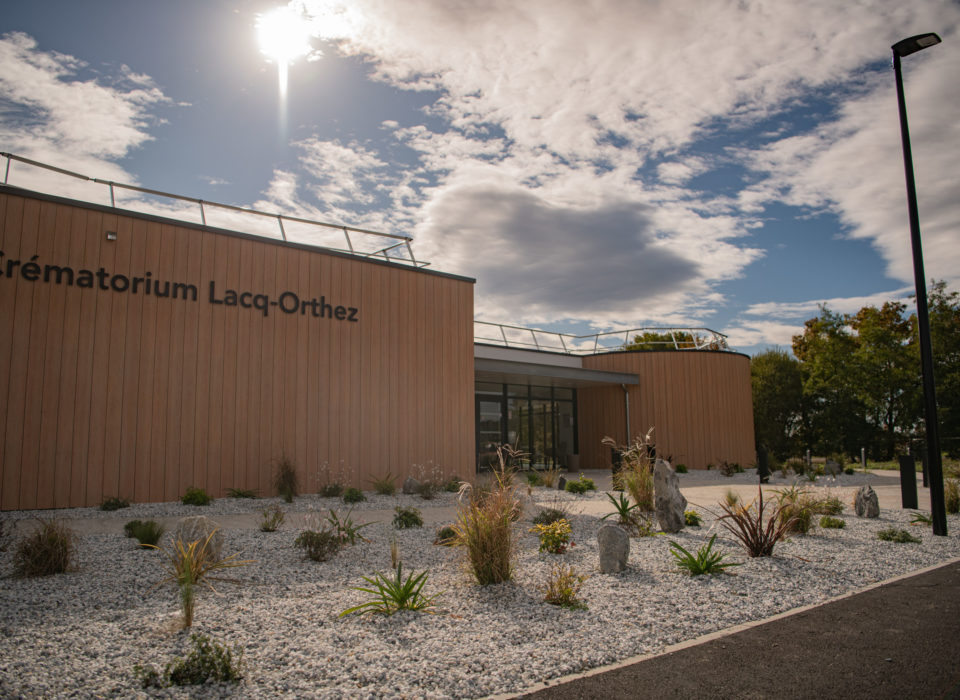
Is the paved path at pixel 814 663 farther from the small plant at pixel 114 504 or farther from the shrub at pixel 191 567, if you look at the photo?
the small plant at pixel 114 504

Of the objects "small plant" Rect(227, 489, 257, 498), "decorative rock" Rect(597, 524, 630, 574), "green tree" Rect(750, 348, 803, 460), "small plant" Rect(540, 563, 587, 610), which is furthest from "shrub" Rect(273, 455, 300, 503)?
"green tree" Rect(750, 348, 803, 460)

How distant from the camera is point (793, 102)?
1012 centimetres

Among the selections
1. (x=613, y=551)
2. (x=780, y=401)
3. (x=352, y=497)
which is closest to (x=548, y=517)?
(x=613, y=551)

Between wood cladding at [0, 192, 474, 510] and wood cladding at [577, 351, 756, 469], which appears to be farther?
wood cladding at [577, 351, 756, 469]

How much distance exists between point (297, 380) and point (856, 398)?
2464cm

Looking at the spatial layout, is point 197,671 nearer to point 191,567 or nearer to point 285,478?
point 191,567

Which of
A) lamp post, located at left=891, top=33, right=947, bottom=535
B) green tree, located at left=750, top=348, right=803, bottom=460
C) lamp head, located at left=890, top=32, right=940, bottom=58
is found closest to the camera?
lamp head, located at left=890, top=32, right=940, bottom=58

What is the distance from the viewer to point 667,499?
303 inches

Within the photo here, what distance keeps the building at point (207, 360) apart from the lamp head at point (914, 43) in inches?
360

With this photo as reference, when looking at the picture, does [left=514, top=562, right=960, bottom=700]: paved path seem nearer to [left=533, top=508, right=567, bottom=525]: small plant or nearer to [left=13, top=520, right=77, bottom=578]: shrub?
[left=533, top=508, right=567, bottom=525]: small plant

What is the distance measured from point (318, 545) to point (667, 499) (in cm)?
434

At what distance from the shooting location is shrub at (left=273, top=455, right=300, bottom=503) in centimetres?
1084

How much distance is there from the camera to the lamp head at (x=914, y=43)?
762 centimetres

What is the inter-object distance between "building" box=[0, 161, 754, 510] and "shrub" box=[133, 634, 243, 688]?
24.4ft
